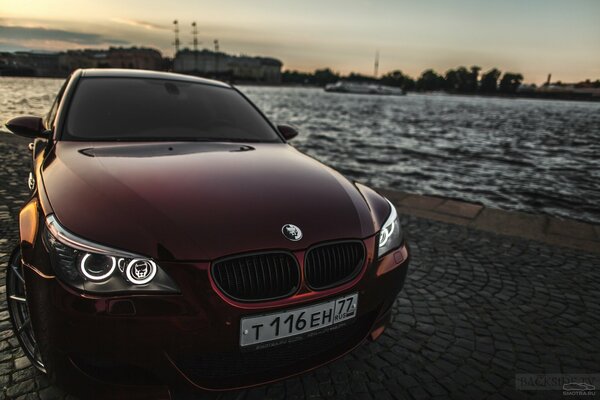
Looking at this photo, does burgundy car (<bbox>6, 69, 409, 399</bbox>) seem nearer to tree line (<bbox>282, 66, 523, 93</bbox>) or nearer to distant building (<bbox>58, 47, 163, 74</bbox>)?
distant building (<bbox>58, 47, 163, 74</bbox>)

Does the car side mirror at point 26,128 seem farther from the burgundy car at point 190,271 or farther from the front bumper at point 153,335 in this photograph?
the front bumper at point 153,335

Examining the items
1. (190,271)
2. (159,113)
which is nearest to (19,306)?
(190,271)

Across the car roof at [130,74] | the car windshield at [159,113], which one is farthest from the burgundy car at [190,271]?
the car roof at [130,74]

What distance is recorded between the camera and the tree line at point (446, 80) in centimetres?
16725

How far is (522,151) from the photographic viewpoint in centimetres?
1593

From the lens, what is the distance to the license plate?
1.59m

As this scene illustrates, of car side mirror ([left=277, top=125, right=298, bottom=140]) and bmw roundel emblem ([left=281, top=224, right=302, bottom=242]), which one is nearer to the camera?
bmw roundel emblem ([left=281, top=224, right=302, bottom=242])

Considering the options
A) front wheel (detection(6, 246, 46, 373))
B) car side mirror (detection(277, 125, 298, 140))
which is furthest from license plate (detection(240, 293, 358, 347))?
car side mirror (detection(277, 125, 298, 140))

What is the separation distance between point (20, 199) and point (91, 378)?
4.17 metres

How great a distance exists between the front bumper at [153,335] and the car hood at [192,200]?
164 millimetres

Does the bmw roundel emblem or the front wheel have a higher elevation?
the bmw roundel emblem

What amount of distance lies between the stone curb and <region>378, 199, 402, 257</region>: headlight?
3.21m

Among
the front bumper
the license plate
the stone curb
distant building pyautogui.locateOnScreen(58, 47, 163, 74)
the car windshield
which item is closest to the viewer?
the front bumper

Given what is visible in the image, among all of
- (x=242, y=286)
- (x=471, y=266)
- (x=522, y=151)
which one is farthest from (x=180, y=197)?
(x=522, y=151)
